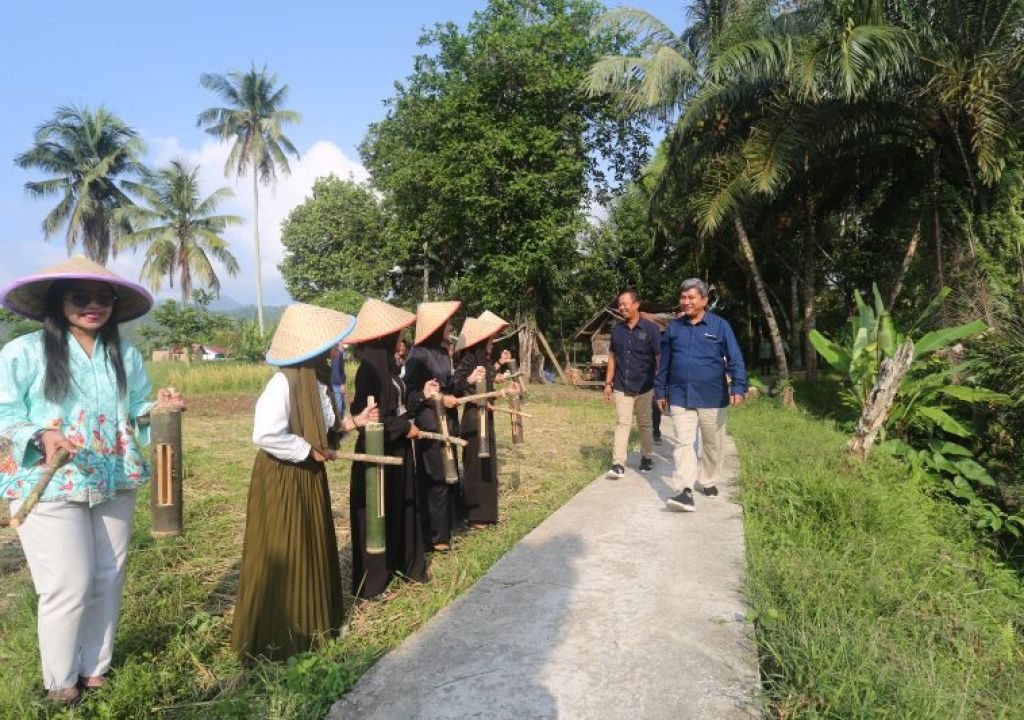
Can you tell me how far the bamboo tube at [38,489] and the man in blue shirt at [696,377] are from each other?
3933 millimetres

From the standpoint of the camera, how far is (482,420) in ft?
17.0

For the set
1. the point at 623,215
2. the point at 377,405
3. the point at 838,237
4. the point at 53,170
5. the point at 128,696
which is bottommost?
the point at 128,696

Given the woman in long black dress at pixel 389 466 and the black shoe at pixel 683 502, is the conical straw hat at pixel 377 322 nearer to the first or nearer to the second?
the woman in long black dress at pixel 389 466

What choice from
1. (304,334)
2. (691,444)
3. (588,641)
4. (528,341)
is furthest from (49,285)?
(528,341)

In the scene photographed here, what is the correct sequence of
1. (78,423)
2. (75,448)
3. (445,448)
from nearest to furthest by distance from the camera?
(75,448)
(78,423)
(445,448)

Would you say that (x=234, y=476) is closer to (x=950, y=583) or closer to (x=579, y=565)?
(x=579, y=565)

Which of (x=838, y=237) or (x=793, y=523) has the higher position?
(x=838, y=237)

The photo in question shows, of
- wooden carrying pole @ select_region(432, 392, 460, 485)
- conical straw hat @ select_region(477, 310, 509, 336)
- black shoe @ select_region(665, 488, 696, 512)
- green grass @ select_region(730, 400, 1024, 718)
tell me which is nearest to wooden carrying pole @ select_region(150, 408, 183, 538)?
wooden carrying pole @ select_region(432, 392, 460, 485)

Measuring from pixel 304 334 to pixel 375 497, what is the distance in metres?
0.86

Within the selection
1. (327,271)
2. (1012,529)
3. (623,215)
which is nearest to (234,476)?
(1012,529)

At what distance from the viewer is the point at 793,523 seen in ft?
15.7

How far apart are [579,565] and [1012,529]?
4568 millimetres

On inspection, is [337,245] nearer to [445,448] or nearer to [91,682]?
[445,448]

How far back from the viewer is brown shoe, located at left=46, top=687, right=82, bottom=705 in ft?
8.45
